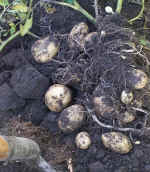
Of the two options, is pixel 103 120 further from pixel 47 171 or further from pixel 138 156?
pixel 47 171

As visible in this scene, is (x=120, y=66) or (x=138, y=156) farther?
(x=120, y=66)

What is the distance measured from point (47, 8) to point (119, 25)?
535 millimetres

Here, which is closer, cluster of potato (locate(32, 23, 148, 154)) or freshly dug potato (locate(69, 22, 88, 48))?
cluster of potato (locate(32, 23, 148, 154))

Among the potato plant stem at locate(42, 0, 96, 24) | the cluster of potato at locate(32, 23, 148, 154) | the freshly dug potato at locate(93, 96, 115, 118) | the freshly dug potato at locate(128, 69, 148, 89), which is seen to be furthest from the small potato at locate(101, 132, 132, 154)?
the potato plant stem at locate(42, 0, 96, 24)

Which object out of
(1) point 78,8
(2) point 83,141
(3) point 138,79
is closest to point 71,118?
(2) point 83,141

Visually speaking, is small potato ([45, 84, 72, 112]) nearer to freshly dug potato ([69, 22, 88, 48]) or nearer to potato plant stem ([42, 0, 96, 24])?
freshly dug potato ([69, 22, 88, 48])

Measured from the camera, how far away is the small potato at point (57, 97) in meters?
1.59

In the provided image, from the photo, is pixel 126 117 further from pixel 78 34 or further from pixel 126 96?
pixel 78 34

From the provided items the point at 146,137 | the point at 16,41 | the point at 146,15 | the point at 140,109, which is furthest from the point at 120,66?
the point at 16,41

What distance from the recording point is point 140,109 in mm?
1489

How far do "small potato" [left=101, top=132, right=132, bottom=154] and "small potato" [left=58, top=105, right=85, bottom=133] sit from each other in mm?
173

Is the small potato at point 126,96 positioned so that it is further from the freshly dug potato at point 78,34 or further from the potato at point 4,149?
the potato at point 4,149

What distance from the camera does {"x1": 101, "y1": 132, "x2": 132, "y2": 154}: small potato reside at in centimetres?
142

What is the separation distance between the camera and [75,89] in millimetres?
1704
